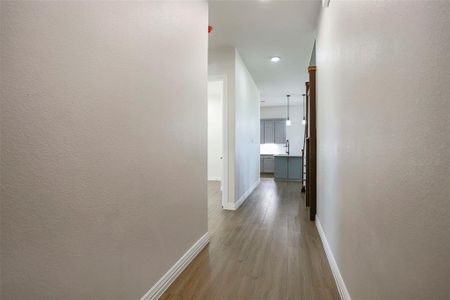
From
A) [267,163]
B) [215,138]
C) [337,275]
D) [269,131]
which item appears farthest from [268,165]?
[337,275]

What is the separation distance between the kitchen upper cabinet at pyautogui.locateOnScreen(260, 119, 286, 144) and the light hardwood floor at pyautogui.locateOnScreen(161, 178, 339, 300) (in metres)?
5.71

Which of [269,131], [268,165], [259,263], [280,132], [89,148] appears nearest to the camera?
[89,148]

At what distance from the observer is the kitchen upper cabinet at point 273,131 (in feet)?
30.2

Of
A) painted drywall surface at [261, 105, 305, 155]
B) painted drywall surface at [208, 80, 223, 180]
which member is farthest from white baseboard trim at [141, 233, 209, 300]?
painted drywall surface at [261, 105, 305, 155]

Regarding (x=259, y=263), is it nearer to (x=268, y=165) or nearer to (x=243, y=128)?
(x=243, y=128)

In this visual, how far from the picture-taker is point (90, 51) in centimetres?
107

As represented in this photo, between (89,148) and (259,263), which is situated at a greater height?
(89,148)

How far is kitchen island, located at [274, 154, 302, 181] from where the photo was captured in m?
7.20

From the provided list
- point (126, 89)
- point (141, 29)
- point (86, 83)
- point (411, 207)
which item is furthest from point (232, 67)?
point (411, 207)

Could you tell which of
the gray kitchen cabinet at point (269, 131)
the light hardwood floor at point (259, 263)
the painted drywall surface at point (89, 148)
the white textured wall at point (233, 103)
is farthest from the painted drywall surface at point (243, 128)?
the gray kitchen cabinet at point (269, 131)

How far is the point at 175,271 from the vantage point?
6.22 ft

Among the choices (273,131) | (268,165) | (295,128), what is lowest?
(268,165)

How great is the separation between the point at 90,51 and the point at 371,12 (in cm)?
127

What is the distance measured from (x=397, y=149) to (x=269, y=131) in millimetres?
8572
